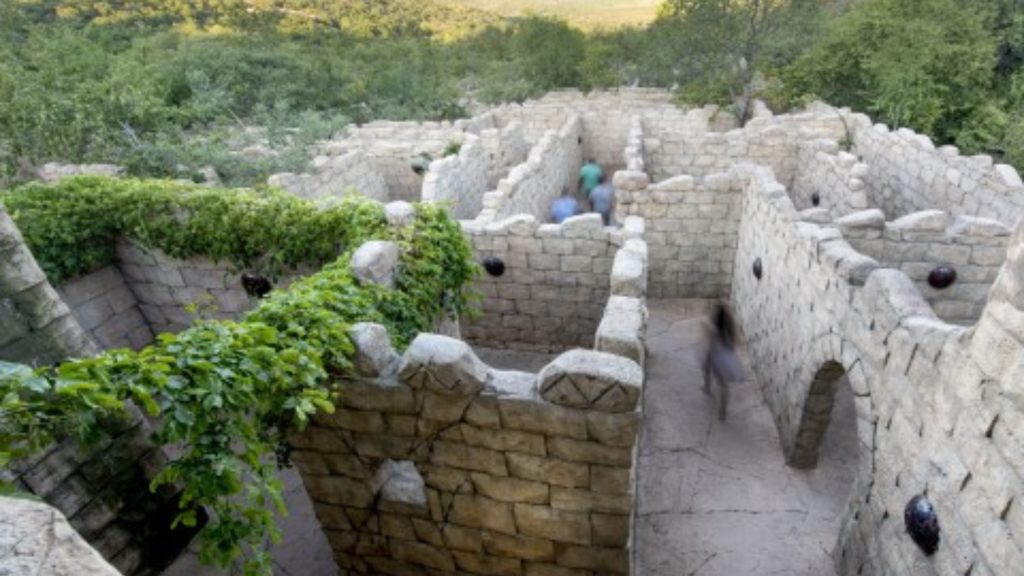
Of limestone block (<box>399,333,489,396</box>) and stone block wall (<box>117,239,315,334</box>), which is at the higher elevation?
limestone block (<box>399,333,489,396</box>)

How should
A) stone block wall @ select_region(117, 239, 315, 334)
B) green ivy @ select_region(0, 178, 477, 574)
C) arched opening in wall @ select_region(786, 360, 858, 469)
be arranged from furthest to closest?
stone block wall @ select_region(117, 239, 315, 334) → arched opening in wall @ select_region(786, 360, 858, 469) → green ivy @ select_region(0, 178, 477, 574)

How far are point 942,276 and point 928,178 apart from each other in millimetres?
4363

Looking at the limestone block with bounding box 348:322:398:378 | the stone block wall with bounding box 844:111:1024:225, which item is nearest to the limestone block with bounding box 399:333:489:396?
the limestone block with bounding box 348:322:398:378

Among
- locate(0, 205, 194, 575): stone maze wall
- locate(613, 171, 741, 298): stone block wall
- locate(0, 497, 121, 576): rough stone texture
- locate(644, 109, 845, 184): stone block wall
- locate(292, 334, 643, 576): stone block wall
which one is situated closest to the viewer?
locate(0, 497, 121, 576): rough stone texture

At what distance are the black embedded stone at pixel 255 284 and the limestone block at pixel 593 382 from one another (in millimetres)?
3627

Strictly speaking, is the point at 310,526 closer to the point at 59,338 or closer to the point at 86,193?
the point at 59,338

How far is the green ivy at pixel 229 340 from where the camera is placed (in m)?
2.60

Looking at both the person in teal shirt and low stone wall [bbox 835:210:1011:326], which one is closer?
low stone wall [bbox 835:210:1011:326]

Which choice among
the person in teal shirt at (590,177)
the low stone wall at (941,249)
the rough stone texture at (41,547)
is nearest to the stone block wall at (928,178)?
the low stone wall at (941,249)

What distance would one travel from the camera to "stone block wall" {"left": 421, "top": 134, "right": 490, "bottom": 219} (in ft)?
29.2

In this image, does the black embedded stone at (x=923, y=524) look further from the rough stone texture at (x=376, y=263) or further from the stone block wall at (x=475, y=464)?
the rough stone texture at (x=376, y=263)

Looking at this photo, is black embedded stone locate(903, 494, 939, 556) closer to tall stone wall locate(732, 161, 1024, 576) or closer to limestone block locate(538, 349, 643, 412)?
tall stone wall locate(732, 161, 1024, 576)

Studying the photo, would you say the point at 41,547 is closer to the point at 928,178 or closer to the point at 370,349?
the point at 370,349

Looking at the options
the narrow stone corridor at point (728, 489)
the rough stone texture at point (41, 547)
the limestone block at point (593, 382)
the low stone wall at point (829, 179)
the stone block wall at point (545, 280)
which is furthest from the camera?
the low stone wall at point (829, 179)
